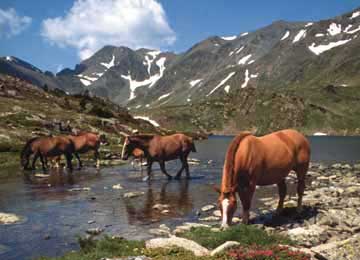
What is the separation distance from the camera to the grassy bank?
1164 cm

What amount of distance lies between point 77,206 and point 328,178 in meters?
23.0

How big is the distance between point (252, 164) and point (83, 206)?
11426 millimetres

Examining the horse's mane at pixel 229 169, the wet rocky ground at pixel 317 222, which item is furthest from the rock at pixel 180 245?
the horse's mane at pixel 229 169

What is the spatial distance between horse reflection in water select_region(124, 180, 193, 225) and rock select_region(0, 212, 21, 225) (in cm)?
534

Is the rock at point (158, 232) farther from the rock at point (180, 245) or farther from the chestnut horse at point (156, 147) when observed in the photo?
the chestnut horse at point (156, 147)

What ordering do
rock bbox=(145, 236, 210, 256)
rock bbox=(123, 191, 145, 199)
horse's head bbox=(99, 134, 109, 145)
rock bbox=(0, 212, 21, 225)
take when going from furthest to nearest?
horse's head bbox=(99, 134, 109, 145), rock bbox=(123, 191, 145, 199), rock bbox=(0, 212, 21, 225), rock bbox=(145, 236, 210, 256)

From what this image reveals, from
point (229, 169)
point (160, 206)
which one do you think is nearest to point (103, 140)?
point (160, 206)

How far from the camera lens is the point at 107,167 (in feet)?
158

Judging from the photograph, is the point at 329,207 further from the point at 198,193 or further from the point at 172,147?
the point at 172,147

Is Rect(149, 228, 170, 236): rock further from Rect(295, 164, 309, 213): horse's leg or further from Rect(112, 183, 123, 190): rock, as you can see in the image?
Rect(112, 183, 123, 190): rock

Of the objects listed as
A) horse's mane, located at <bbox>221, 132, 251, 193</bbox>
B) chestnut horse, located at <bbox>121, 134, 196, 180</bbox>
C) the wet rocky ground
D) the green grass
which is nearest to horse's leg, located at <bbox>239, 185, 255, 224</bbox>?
the wet rocky ground

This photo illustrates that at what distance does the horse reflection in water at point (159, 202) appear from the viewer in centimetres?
2172

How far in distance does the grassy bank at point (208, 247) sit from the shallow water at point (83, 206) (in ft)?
8.45

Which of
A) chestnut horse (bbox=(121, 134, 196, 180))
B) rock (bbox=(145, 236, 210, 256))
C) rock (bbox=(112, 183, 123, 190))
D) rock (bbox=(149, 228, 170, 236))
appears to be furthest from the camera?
chestnut horse (bbox=(121, 134, 196, 180))
